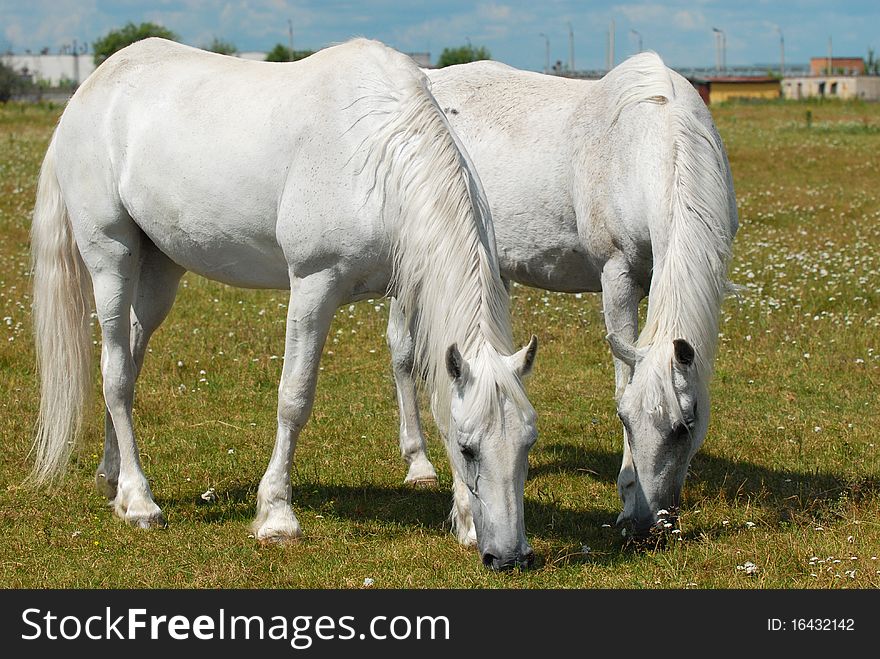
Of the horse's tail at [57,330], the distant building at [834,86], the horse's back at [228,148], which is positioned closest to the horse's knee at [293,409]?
the horse's back at [228,148]

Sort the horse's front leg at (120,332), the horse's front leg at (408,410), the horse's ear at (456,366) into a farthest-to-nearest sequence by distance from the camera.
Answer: the horse's front leg at (408,410) → the horse's front leg at (120,332) → the horse's ear at (456,366)

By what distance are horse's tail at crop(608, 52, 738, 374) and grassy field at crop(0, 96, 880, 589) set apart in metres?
1.11

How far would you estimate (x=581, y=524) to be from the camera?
Answer: 5.78 metres

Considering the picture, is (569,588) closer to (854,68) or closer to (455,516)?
(455,516)

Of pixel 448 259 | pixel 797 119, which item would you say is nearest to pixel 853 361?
pixel 448 259

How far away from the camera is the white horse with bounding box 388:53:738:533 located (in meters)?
4.86

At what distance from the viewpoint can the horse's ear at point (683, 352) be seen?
4.61 meters

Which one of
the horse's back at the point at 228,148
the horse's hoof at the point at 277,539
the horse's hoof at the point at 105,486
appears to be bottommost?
the horse's hoof at the point at 105,486

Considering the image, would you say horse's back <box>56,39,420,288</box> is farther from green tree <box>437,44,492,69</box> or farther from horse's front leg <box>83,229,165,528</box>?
green tree <box>437,44,492,69</box>

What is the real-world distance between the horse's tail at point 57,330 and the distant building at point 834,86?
237 feet

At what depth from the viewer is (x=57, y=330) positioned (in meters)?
6.21

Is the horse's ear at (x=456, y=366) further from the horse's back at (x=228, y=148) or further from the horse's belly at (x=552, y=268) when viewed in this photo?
the horse's belly at (x=552, y=268)

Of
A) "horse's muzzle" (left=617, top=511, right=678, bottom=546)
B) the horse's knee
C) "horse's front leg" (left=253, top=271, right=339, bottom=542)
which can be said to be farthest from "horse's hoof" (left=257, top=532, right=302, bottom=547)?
"horse's muzzle" (left=617, top=511, right=678, bottom=546)

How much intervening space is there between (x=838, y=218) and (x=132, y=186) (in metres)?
12.9
